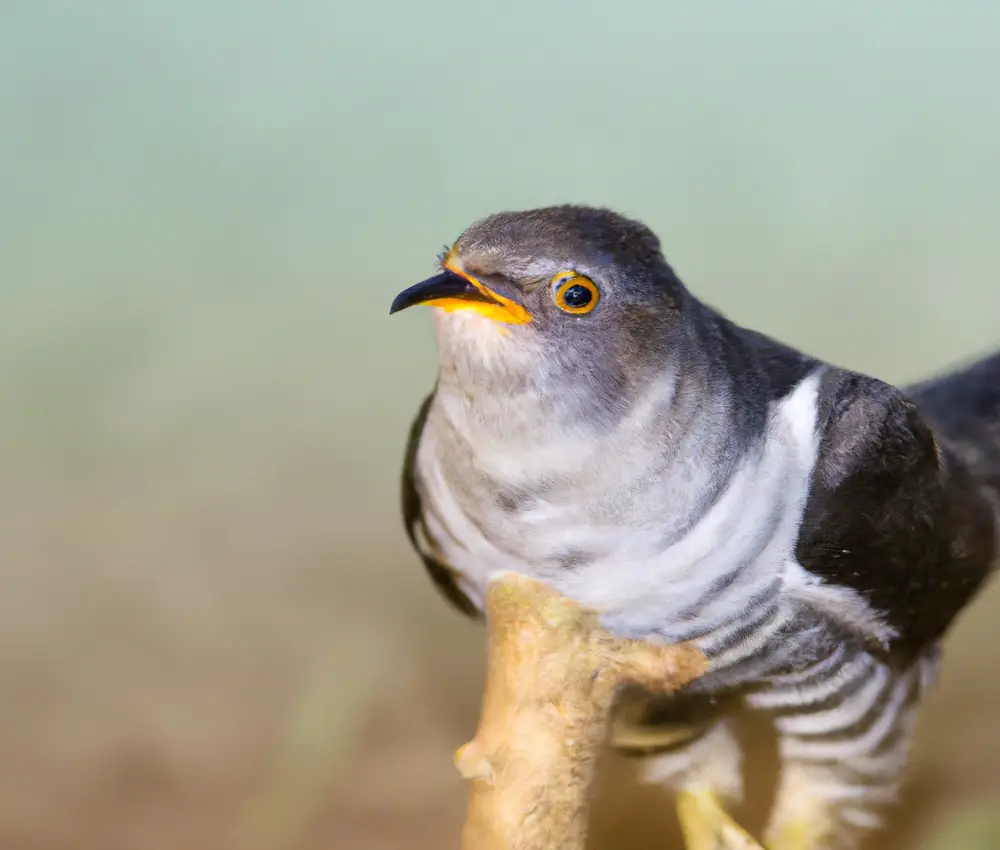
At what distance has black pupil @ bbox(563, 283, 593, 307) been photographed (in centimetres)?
64

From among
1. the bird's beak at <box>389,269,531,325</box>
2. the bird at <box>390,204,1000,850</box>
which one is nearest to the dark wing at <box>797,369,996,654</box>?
the bird at <box>390,204,1000,850</box>

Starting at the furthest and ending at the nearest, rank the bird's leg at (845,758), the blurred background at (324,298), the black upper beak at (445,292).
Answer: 1. the blurred background at (324,298)
2. the bird's leg at (845,758)
3. the black upper beak at (445,292)

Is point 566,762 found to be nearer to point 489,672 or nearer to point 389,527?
point 489,672

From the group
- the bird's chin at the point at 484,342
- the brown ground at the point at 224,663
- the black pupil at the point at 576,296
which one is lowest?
the brown ground at the point at 224,663

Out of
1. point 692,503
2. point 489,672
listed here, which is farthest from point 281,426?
point 692,503

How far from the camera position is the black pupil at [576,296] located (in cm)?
64

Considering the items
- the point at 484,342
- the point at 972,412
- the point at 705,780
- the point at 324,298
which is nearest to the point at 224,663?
the point at 324,298

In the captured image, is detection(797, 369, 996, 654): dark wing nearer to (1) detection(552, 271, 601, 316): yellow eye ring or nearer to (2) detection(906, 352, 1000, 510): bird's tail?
(2) detection(906, 352, 1000, 510): bird's tail

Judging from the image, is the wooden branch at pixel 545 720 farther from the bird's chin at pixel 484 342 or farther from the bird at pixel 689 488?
the bird's chin at pixel 484 342

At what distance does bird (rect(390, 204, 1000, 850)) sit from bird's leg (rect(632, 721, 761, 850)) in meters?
0.04

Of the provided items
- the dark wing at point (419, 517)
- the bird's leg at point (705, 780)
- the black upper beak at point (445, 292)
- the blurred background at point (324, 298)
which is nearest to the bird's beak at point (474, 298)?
the black upper beak at point (445, 292)

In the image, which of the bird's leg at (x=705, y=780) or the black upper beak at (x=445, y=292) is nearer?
the black upper beak at (x=445, y=292)

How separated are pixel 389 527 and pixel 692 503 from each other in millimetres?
479

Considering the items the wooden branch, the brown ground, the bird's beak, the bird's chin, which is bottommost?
the brown ground
